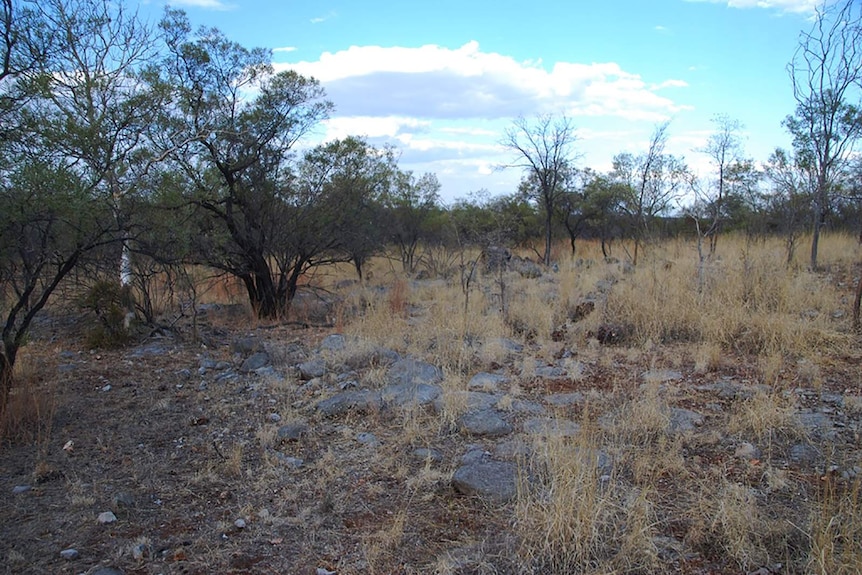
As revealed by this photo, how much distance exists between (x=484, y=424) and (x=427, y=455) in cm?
71

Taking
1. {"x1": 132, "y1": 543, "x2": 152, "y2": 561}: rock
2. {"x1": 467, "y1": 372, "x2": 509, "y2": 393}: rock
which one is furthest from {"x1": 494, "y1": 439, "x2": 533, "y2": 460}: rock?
{"x1": 132, "y1": 543, "x2": 152, "y2": 561}: rock

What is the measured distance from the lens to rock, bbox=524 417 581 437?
427cm

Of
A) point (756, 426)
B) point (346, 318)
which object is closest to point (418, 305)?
point (346, 318)

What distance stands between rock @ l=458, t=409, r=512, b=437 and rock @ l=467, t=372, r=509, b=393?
0.76m

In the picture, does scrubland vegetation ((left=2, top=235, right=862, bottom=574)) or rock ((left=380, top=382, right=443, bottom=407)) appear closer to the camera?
scrubland vegetation ((left=2, top=235, right=862, bottom=574))

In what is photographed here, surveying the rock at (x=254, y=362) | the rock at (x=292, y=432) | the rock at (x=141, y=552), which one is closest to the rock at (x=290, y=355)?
the rock at (x=254, y=362)

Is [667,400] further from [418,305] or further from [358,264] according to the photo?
[358,264]

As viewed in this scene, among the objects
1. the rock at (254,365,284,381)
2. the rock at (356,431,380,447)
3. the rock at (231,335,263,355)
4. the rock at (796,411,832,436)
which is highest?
the rock at (231,335,263,355)

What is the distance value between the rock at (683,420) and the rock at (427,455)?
1795mm

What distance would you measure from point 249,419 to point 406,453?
5.26ft

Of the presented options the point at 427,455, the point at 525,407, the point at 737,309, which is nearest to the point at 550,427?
the point at 525,407

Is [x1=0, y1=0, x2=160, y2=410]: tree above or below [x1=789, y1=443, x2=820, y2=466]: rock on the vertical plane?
above

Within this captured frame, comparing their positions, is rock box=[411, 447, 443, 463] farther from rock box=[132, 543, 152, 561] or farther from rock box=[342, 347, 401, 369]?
rock box=[342, 347, 401, 369]

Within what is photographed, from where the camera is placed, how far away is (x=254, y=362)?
675cm
